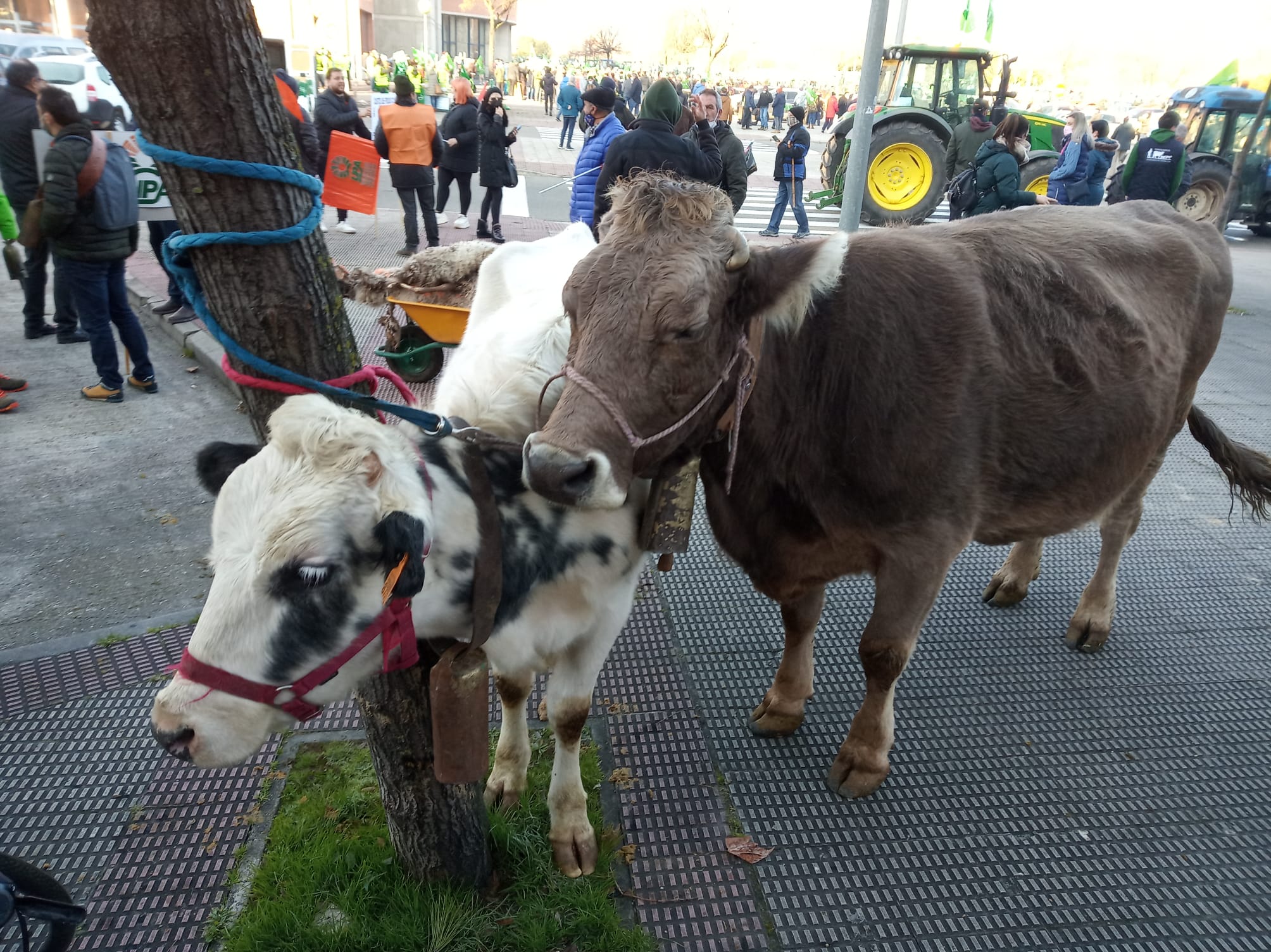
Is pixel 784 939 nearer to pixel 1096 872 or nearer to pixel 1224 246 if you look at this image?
pixel 1096 872

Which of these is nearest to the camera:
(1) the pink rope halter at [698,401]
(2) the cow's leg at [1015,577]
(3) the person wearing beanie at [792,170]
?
(1) the pink rope halter at [698,401]

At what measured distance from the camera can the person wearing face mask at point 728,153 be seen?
24.1ft

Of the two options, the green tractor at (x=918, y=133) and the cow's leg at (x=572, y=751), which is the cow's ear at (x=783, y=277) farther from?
the green tractor at (x=918, y=133)

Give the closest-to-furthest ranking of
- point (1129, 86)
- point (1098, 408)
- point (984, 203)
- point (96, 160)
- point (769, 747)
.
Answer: point (1098, 408)
point (769, 747)
point (96, 160)
point (984, 203)
point (1129, 86)

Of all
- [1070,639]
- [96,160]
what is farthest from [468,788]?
[96,160]

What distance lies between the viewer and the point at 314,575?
1.45 m

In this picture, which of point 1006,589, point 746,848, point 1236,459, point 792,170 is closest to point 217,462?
point 746,848

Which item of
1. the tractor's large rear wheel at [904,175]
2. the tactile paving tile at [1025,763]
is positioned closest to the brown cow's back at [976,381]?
the tactile paving tile at [1025,763]

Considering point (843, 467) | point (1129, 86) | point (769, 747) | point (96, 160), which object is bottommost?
point (769, 747)

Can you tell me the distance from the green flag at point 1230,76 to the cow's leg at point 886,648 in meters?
20.4

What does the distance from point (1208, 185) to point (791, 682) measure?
679 inches

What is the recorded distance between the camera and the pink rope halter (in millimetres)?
1871

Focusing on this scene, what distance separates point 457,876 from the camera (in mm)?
2322

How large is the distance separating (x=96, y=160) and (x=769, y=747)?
233 inches
